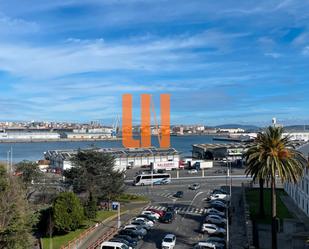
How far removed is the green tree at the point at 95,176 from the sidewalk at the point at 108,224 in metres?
2.90

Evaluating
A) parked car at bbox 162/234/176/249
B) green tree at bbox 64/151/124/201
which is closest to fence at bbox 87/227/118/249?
parked car at bbox 162/234/176/249

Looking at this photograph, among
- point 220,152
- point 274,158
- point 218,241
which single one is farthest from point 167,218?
point 220,152

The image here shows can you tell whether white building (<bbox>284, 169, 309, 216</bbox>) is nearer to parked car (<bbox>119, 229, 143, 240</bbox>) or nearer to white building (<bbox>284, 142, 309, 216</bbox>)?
white building (<bbox>284, 142, 309, 216</bbox>)

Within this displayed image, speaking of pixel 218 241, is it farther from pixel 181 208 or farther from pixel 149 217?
pixel 181 208

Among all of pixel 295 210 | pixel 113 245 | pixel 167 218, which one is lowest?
pixel 113 245

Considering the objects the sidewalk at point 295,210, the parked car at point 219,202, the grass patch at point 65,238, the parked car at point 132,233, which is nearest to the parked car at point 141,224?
the parked car at point 132,233

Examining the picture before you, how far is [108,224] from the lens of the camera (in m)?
47.1

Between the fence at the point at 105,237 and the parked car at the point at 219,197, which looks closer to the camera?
the fence at the point at 105,237

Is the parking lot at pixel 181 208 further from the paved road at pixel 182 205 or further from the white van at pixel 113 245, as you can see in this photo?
the white van at pixel 113 245

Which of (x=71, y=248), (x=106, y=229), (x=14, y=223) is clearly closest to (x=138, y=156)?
(x=106, y=229)

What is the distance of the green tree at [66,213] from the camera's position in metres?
41.8

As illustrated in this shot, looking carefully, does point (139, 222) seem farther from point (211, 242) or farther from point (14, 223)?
point (14, 223)

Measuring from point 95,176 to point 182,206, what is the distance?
12.4 m

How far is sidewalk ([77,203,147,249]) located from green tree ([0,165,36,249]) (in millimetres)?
8802
